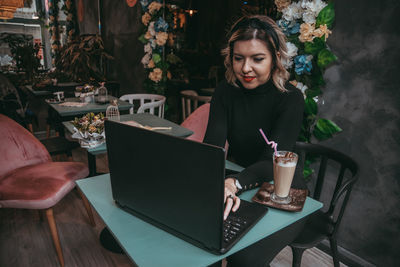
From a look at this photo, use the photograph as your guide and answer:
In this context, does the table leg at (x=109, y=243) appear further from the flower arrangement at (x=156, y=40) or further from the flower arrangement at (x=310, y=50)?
the flower arrangement at (x=156, y=40)

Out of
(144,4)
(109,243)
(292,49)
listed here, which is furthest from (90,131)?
(144,4)

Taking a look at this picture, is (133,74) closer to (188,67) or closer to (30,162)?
(188,67)

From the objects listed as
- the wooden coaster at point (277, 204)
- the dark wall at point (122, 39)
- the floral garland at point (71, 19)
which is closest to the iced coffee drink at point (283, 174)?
the wooden coaster at point (277, 204)

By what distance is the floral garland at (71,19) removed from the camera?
20.9ft

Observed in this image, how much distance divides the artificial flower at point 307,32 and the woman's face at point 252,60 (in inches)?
22.9

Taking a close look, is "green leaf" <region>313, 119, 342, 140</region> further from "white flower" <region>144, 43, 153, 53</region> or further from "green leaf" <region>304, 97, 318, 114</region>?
"white flower" <region>144, 43, 153, 53</region>

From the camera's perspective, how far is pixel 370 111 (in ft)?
5.65

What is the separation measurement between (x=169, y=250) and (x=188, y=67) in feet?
15.3

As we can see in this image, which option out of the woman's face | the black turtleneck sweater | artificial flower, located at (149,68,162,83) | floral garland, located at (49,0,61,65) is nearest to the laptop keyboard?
the black turtleneck sweater

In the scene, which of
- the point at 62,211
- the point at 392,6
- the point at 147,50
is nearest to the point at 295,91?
the point at 392,6

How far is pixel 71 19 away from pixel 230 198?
704 cm

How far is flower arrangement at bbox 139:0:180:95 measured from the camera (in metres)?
3.82

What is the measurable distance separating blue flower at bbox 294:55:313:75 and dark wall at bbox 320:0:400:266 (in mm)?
142

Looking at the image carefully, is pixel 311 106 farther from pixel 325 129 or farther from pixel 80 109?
pixel 80 109
